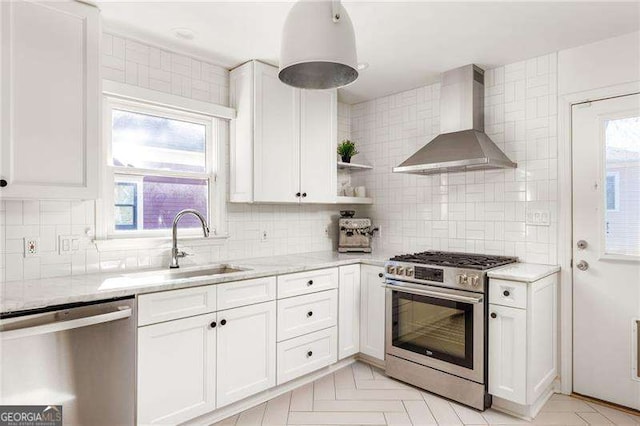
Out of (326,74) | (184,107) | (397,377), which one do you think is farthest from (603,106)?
(184,107)

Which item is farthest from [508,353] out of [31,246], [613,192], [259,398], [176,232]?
[31,246]

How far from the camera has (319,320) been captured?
116 inches

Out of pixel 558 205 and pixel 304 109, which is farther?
pixel 304 109

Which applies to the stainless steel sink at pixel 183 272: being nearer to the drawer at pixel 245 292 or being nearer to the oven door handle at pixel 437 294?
the drawer at pixel 245 292

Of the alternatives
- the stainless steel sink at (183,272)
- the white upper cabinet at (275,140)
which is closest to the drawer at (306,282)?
the stainless steel sink at (183,272)

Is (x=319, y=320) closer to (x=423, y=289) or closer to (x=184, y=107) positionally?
(x=423, y=289)

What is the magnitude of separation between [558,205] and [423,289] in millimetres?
1174

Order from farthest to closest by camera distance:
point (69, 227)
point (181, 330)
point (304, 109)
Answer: point (304, 109), point (69, 227), point (181, 330)

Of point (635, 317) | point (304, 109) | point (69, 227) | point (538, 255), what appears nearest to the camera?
point (69, 227)

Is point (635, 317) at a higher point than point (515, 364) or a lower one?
higher

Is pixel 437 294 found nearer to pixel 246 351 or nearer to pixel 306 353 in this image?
pixel 306 353

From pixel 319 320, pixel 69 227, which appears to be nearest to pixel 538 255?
pixel 319 320

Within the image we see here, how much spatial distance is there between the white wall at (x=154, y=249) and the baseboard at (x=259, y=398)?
1038 millimetres

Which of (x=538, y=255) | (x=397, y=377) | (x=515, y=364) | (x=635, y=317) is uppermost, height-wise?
(x=538, y=255)
